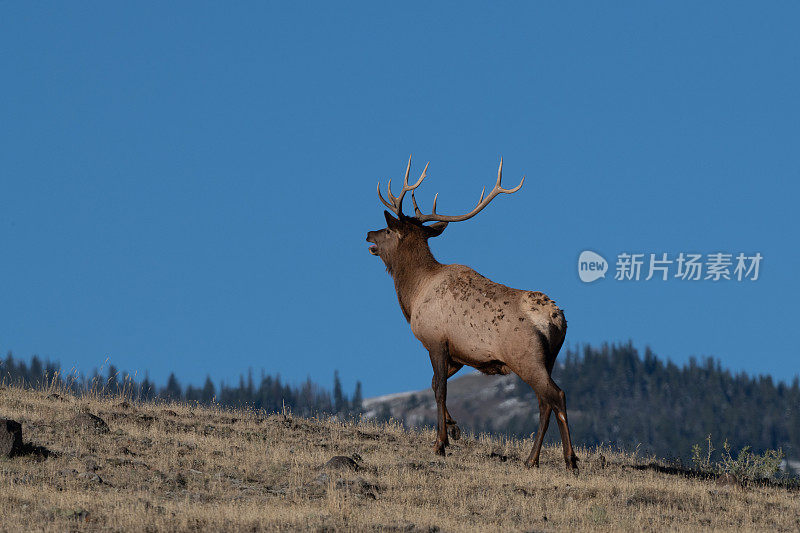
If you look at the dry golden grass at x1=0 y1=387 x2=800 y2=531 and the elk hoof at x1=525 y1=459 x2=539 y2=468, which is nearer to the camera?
the dry golden grass at x1=0 y1=387 x2=800 y2=531

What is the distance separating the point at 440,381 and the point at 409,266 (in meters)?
2.08

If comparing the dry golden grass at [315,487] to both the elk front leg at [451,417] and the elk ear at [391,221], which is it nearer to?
the elk front leg at [451,417]

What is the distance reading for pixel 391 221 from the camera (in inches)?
688

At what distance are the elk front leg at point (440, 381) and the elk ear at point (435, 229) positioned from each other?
89.4 inches

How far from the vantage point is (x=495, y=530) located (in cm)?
1121

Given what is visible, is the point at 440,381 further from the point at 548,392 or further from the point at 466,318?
the point at 548,392

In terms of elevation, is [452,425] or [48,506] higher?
[452,425]

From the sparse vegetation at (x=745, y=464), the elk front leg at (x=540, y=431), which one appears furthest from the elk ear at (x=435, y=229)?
the sparse vegetation at (x=745, y=464)

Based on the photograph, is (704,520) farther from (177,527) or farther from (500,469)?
(177,527)

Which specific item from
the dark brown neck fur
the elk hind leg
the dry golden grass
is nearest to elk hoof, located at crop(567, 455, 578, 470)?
the dry golden grass

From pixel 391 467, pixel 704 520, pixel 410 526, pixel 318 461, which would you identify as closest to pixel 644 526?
pixel 704 520

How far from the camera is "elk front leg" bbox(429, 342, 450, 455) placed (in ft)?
52.5

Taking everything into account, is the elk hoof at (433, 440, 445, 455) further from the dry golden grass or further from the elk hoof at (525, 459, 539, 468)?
the elk hoof at (525, 459, 539, 468)

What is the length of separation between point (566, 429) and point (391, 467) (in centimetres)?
236
